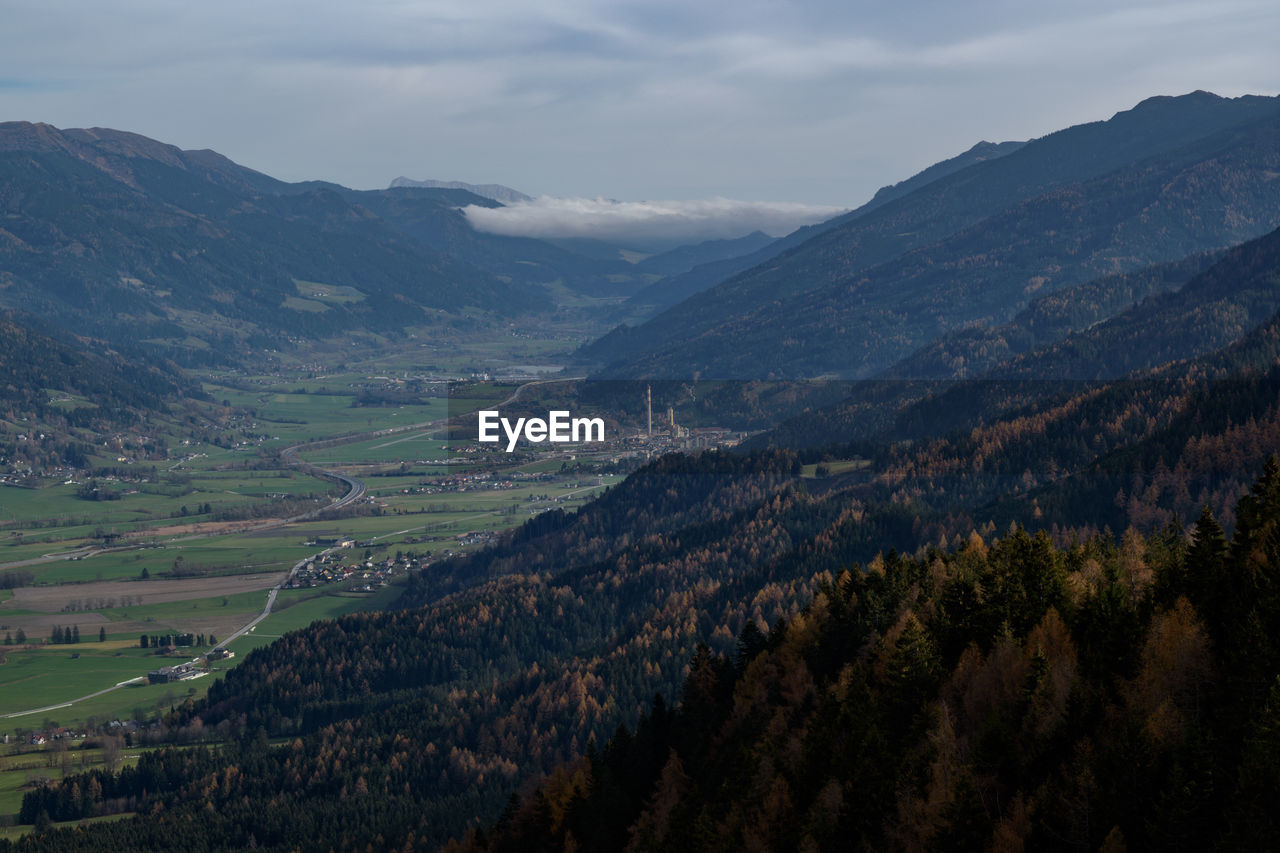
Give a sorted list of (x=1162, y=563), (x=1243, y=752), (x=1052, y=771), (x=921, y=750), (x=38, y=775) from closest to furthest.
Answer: (x=1243, y=752)
(x=1052, y=771)
(x=921, y=750)
(x=1162, y=563)
(x=38, y=775)

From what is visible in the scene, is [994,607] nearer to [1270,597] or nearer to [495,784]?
[1270,597]

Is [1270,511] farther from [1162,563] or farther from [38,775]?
[38,775]

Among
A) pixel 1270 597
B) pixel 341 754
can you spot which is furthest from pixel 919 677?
pixel 341 754

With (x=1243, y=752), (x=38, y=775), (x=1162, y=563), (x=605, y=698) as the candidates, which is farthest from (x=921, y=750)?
(x=38, y=775)

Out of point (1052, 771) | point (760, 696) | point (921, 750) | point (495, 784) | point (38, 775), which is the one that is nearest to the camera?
point (1052, 771)

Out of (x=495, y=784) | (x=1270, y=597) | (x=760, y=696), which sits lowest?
(x=495, y=784)

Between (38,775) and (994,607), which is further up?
(994,607)

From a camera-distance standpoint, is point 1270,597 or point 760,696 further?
point 760,696

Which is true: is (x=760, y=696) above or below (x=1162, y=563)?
below

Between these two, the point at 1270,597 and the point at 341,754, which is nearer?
the point at 1270,597
